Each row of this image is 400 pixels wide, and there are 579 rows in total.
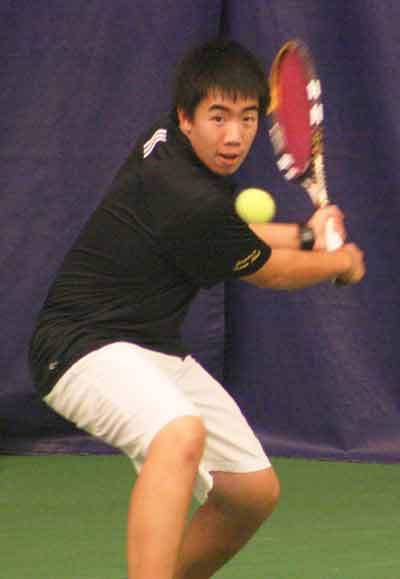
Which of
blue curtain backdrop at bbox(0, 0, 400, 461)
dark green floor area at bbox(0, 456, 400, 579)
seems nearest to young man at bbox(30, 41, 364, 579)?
dark green floor area at bbox(0, 456, 400, 579)

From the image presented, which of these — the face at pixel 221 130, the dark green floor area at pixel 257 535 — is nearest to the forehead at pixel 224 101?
the face at pixel 221 130

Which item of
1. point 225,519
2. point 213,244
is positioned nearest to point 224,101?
point 213,244

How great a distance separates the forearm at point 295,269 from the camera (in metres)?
→ 3.73

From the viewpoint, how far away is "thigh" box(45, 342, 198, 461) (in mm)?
3434

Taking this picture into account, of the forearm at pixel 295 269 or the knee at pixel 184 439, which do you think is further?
the forearm at pixel 295 269

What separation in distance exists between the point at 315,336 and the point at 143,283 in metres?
3.01

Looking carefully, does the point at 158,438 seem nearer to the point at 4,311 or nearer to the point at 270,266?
the point at 270,266

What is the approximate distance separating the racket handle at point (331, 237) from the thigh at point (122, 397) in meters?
0.54

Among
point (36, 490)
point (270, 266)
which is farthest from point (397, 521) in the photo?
point (270, 266)

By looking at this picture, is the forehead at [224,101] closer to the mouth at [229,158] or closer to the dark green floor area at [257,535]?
the mouth at [229,158]

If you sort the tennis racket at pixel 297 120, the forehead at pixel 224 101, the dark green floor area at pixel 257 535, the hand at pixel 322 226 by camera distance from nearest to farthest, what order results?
the forehead at pixel 224 101
the hand at pixel 322 226
the tennis racket at pixel 297 120
the dark green floor area at pixel 257 535

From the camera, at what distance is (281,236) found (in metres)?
3.93

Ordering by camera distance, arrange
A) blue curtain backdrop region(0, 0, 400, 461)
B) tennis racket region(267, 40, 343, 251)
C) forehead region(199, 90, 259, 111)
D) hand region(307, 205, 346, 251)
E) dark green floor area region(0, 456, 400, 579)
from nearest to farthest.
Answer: forehead region(199, 90, 259, 111) → hand region(307, 205, 346, 251) → tennis racket region(267, 40, 343, 251) → dark green floor area region(0, 456, 400, 579) → blue curtain backdrop region(0, 0, 400, 461)

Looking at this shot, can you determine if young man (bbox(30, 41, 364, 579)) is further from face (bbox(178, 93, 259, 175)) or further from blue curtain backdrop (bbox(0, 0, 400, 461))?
blue curtain backdrop (bbox(0, 0, 400, 461))
